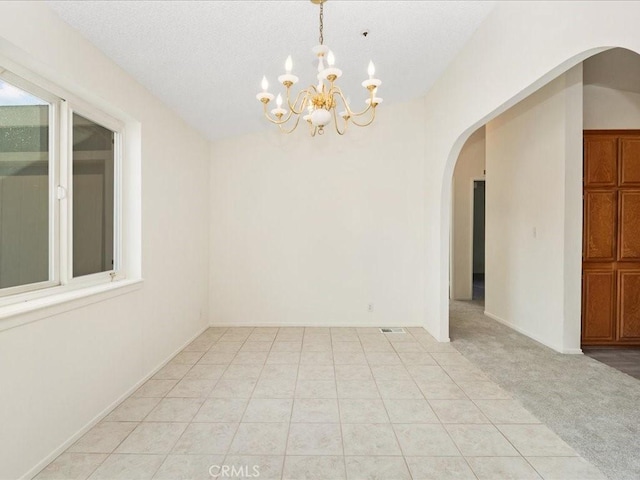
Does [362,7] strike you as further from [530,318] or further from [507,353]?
[530,318]

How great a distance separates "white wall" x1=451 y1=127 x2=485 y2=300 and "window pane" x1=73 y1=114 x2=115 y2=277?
18.7 ft

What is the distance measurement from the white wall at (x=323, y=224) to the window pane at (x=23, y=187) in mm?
2526

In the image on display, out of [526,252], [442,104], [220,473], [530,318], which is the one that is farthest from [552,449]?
[442,104]

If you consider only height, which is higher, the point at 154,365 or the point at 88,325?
the point at 88,325

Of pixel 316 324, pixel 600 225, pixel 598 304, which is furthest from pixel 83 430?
pixel 600 225

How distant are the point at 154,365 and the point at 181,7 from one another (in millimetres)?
2838

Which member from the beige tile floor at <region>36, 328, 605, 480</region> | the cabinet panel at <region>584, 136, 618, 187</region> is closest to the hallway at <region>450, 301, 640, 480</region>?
the beige tile floor at <region>36, 328, 605, 480</region>

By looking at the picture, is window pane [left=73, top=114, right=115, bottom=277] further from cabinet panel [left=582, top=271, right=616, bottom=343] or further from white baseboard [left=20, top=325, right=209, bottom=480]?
cabinet panel [left=582, top=271, right=616, bottom=343]

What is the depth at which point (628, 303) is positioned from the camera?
3691mm

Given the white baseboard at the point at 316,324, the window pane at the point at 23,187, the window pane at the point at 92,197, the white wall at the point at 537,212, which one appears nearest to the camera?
the window pane at the point at 23,187

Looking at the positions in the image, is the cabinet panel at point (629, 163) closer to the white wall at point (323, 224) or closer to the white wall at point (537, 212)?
the white wall at point (537, 212)

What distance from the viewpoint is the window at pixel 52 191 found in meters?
1.85

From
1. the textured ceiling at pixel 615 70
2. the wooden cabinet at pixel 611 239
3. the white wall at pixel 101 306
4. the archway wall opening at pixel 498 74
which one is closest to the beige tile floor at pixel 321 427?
the white wall at pixel 101 306

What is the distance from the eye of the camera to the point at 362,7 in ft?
7.66
